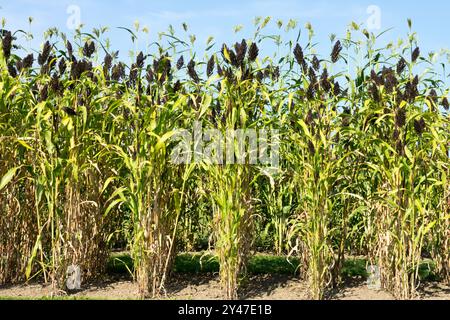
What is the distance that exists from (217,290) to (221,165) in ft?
3.48

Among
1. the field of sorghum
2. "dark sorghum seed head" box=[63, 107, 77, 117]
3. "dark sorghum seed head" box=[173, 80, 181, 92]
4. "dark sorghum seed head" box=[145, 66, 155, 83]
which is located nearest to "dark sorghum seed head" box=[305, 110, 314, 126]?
the field of sorghum

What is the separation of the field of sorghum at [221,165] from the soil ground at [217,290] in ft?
0.43

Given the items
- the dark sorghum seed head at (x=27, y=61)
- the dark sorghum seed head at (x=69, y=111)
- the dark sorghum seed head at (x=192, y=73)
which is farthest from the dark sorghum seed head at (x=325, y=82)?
the dark sorghum seed head at (x=27, y=61)

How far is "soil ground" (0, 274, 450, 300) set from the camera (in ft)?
13.3

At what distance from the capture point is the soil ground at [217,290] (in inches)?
160

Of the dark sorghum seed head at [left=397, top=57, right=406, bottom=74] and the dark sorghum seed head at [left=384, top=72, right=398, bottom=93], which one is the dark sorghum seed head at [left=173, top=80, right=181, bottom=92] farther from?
the dark sorghum seed head at [left=397, top=57, right=406, bottom=74]

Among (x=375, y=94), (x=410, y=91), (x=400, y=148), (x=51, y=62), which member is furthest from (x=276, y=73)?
(x=51, y=62)

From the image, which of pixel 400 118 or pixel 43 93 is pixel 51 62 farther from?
pixel 400 118

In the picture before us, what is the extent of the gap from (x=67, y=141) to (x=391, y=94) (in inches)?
95.4

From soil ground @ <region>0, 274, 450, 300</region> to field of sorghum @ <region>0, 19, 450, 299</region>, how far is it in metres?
0.13

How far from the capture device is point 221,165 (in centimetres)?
379

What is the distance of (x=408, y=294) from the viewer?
389 centimetres

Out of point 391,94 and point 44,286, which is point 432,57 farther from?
point 44,286
